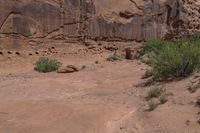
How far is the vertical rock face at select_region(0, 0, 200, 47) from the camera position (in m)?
16.1

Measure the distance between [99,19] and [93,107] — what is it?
931 centimetres

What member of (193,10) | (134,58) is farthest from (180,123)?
(193,10)

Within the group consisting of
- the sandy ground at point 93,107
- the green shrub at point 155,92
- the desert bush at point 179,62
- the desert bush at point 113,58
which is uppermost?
the desert bush at point 179,62

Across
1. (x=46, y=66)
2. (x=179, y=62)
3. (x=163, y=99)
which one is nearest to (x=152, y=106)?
(x=163, y=99)

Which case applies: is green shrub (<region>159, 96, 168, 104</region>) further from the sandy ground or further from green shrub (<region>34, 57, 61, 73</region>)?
green shrub (<region>34, 57, 61, 73</region>)

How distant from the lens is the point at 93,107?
8344mm

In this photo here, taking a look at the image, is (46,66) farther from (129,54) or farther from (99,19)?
(99,19)

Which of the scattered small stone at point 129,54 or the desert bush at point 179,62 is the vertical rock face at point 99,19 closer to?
the scattered small stone at point 129,54

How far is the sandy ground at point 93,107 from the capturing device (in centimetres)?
742

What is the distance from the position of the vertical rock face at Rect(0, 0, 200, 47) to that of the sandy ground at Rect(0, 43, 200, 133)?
4.87 meters

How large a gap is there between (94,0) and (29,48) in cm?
302

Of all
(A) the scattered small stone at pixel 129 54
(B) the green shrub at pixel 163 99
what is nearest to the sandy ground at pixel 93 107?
(B) the green shrub at pixel 163 99

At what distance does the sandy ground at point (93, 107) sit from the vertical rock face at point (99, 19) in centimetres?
487

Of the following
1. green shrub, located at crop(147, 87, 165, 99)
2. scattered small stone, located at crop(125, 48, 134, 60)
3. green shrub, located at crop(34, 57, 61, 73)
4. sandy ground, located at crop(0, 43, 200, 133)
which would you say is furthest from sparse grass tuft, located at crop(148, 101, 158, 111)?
scattered small stone, located at crop(125, 48, 134, 60)
